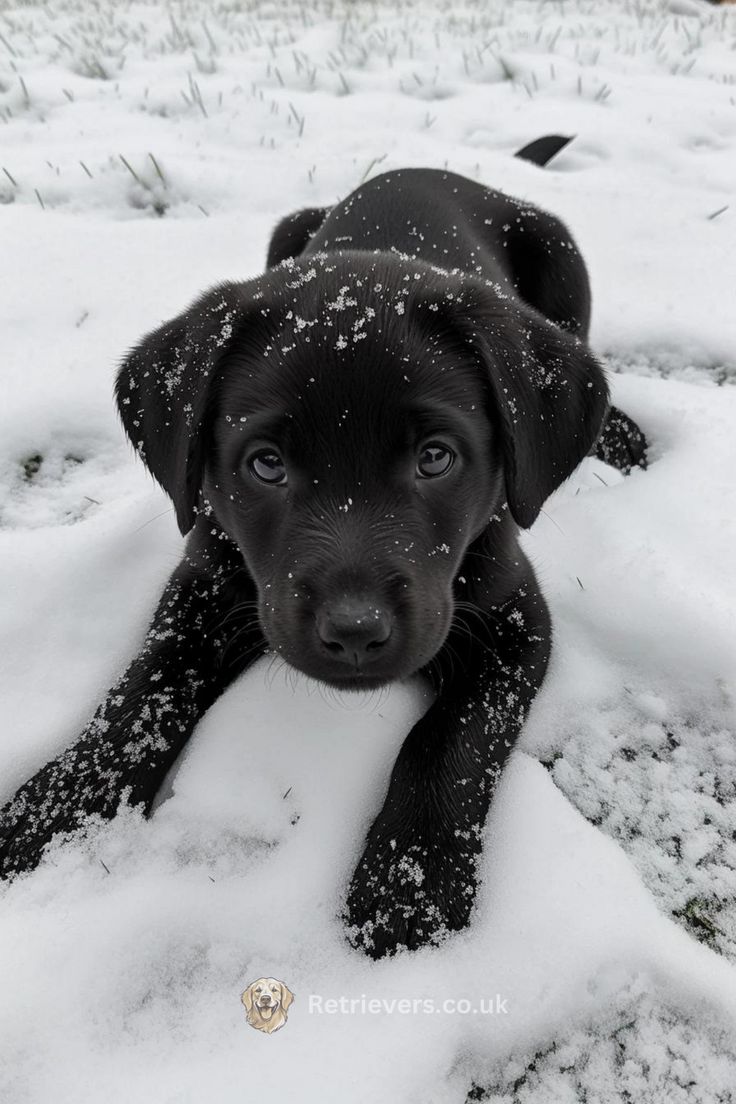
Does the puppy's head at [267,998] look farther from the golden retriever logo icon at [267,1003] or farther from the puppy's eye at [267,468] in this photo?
the puppy's eye at [267,468]

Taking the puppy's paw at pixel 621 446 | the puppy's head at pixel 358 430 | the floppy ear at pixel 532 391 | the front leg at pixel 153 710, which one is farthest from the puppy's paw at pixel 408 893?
the puppy's paw at pixel 621 446

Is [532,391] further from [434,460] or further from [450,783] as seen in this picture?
[450,783]

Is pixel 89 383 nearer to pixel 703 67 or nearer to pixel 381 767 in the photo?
pixel 381 767

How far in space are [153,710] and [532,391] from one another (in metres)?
1.20

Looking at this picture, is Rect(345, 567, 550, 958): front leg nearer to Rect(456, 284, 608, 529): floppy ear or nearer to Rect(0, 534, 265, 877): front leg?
Rect(456, 284, 608, 529): floppy ear

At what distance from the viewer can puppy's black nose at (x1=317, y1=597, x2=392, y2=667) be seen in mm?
1516

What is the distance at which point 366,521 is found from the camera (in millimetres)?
1688

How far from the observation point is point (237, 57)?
6902 millimetres

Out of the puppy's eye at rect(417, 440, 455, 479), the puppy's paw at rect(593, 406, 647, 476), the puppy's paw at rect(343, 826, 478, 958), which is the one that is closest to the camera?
the puppy's paw at rect(343, 826, 478, 958)

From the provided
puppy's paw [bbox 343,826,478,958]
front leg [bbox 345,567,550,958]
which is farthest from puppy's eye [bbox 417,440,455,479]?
puppy's paw [bbox 343,826,478,958]

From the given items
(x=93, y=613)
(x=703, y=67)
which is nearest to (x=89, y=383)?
(x=93, y=613)

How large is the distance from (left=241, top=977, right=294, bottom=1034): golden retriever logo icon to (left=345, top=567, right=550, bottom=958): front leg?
17 cm

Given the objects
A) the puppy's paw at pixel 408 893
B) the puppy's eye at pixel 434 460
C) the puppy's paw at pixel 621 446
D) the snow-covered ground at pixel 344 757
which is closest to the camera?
the snow-covered ground at pixel 344 757

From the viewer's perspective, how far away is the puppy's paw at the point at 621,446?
9.59 ft
